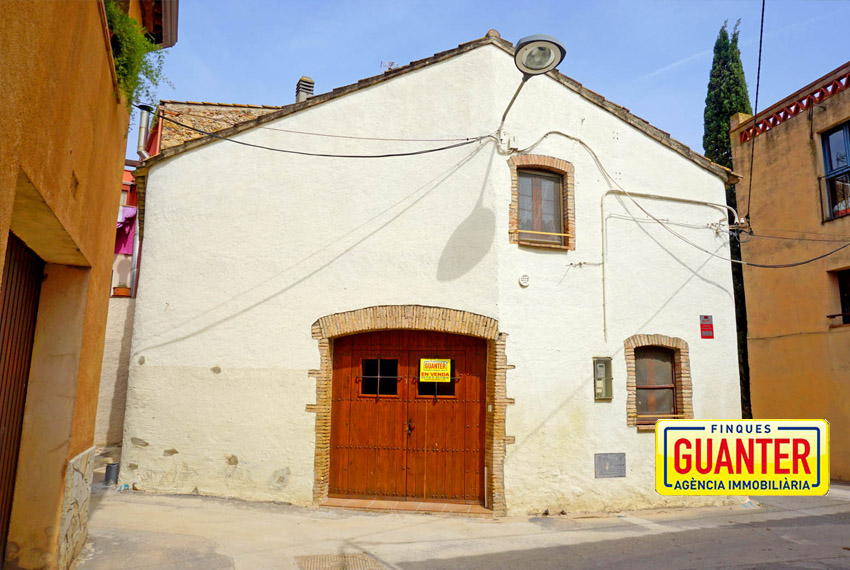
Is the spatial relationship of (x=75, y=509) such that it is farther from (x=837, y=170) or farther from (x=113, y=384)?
(x=837, y=170)

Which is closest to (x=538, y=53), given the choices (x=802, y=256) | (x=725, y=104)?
(x=802, y=256)

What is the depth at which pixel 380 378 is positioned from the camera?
8969mm

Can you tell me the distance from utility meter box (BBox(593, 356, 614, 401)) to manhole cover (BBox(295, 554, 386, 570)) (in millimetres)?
4452

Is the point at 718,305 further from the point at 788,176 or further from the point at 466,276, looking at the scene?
the point at 788,176

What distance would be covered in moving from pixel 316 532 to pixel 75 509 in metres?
2.70

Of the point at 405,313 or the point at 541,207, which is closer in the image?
the point at 405,313

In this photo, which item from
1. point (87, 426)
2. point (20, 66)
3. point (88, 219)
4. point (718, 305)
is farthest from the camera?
point (718, 305)

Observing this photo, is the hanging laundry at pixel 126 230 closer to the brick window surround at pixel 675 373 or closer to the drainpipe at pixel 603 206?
the drainpipe at pixel 603 206

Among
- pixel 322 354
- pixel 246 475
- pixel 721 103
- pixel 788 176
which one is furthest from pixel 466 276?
pixel 721 103

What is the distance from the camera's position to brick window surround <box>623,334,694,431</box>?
9.20 m

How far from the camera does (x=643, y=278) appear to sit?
31.8 feet

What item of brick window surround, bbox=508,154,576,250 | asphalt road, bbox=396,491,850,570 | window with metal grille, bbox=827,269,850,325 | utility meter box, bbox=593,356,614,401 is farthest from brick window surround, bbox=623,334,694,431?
window with metal grille, bbox=827,269,850,325

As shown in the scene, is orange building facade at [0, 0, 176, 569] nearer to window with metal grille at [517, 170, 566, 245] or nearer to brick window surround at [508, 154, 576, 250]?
brick window surround at [508, 154, 576, 250]

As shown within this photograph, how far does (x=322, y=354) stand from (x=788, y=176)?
38.6 ft
